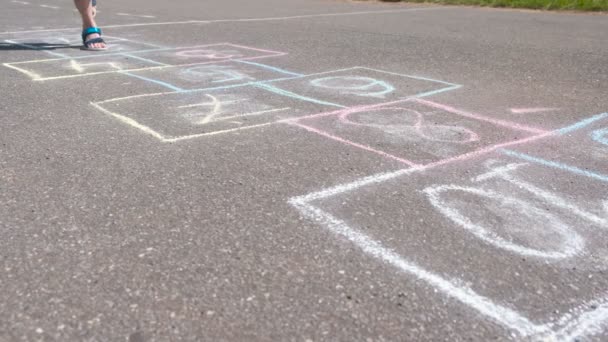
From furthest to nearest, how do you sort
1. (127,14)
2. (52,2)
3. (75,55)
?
(52,2) → (127,14) → (75,55)

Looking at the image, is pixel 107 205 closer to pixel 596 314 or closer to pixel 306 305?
pixel 306 305

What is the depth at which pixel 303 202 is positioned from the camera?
2.99 m

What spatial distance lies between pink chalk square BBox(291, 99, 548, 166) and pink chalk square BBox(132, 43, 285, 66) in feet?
9.26

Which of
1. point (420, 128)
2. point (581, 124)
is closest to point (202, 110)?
point (420, 128)

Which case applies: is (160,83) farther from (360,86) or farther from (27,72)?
(360,86)

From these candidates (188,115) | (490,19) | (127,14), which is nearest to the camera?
(188,115)

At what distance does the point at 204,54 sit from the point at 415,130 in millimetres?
3956

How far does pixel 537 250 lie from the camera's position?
254cm

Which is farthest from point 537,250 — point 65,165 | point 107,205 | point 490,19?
point 490,19

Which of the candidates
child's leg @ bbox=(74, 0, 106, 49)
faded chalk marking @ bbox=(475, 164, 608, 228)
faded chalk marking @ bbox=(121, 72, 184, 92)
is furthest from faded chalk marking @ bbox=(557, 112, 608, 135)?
child's leg @ bbox=(74, 0, 106, 49)

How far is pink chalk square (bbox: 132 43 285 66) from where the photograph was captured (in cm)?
689

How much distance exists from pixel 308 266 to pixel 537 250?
106cm

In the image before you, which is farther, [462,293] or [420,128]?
[420,128]

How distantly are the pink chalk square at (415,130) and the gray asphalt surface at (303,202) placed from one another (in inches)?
0.9
